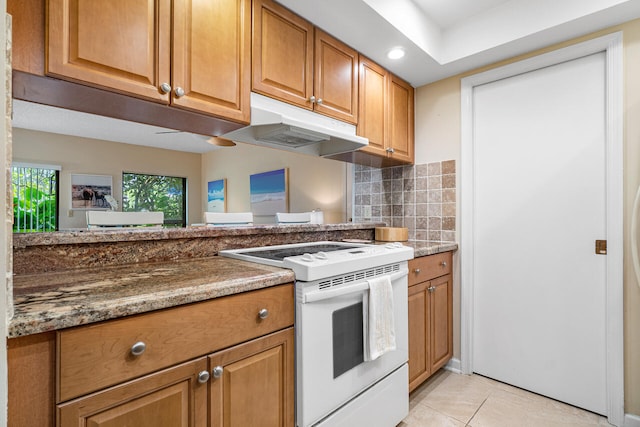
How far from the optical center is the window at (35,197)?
1589 mm

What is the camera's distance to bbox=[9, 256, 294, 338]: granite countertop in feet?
2.16

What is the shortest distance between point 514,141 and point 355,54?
119cm

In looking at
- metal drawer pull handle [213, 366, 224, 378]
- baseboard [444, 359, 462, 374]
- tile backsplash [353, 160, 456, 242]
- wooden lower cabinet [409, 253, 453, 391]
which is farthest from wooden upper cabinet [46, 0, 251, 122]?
baseboard [444, 359, 462, 374]

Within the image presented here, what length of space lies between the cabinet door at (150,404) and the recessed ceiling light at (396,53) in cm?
195

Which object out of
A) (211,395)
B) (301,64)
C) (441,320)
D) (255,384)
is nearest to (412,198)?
(441,320)

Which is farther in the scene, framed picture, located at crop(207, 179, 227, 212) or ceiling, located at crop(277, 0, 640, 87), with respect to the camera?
framed picture, located at crop(207, 179, 227, 212)

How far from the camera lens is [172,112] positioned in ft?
4.11

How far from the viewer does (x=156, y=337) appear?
2.62 feet

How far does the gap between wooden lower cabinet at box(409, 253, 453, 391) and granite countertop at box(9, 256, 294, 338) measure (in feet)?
3.41

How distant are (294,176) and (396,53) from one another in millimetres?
1154

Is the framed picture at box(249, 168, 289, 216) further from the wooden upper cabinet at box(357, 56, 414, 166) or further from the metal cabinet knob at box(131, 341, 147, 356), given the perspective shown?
the metal cabinet knob at box(131, 341, 147, 356)

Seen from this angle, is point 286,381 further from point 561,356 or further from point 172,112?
point 561,356

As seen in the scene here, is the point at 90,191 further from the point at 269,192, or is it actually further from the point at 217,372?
the point at 217,372

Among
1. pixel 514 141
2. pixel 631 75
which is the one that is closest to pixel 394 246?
pixel 514 141
